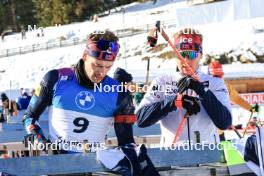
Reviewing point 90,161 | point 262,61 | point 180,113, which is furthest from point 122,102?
point 262,61

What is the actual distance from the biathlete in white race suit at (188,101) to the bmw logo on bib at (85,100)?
19.3 inches

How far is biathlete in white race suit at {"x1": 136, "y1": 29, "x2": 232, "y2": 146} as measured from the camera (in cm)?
487

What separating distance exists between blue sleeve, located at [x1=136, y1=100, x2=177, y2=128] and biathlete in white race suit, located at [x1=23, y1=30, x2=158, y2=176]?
24 cm

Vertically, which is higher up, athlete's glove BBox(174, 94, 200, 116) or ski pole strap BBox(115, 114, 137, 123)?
athlete's glove BBox(174, 94, 200, 116)

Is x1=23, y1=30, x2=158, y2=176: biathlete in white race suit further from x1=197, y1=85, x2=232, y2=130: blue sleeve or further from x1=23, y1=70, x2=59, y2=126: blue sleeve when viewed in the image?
x1=197, y1=85, x2=232, y2=130: blue sleeve

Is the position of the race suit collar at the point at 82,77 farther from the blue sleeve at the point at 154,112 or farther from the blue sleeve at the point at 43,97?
the blue sleeve at the point at 154,112

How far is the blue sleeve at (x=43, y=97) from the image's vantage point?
4.71 meters

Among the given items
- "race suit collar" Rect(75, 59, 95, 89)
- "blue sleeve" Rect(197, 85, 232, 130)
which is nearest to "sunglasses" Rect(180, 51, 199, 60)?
"blue sleeve" Rect(197, 85, 232, 130)

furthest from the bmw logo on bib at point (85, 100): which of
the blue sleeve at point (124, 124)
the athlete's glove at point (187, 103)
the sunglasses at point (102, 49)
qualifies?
the athlete's glove at point (187, 103)

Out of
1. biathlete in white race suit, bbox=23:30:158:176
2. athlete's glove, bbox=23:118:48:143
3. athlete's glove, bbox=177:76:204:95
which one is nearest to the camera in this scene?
athlete's glove, bbox=23:118:48:143

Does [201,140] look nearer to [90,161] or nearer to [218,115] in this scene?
[218,115]

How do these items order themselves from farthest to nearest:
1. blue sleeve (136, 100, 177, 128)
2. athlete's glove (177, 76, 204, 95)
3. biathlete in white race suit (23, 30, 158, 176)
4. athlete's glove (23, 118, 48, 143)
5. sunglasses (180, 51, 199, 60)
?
1. sunglasses (180, 51, 199, 60)
2. blue sleeve (136, 100, 177, 128)
3. athlete's glove (177, 76, 204, 95)
4. biathlete in white race suit (23, 30, 158, 176)
5. athlete's glove (23, 118, 48, 143)

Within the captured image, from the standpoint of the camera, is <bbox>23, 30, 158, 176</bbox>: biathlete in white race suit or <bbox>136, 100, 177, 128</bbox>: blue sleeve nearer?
<bbox>23, 30, 158, 176</bbox>: biathlete in white race suit

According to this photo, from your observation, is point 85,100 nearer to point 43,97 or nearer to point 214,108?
point 43,97
